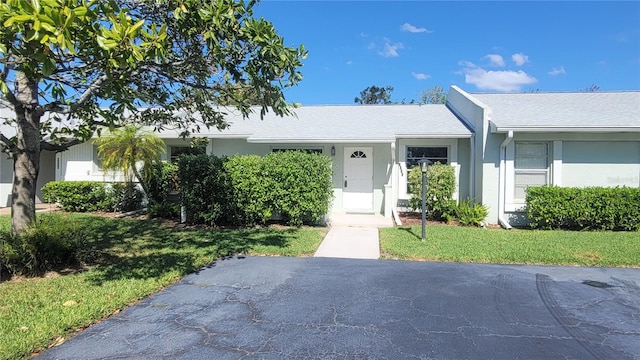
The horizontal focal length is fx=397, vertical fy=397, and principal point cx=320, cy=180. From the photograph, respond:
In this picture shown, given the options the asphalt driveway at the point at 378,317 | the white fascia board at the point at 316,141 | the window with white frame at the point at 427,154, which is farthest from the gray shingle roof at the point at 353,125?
the asphalt driveway at the point at 378,317

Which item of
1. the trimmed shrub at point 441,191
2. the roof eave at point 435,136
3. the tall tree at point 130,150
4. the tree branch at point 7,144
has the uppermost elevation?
the roof eave at point 435,136

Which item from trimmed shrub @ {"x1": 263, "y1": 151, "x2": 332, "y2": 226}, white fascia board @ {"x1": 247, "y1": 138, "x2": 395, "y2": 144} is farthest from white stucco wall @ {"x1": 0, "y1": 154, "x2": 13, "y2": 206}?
trimmed shrub @ {"x1": 263, "y1": 151, "x2": 332, "y2": 226}

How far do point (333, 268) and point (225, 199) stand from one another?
5.15 metres

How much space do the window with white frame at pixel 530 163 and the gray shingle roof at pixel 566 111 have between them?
78 centimetres

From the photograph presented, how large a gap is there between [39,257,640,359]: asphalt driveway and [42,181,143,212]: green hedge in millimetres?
Result: 8834

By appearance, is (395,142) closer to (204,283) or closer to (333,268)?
(333,268)

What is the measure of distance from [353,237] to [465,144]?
5842mm

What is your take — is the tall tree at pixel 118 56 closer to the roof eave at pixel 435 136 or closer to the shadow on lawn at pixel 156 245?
the shadow on lawn at pixel 156 245

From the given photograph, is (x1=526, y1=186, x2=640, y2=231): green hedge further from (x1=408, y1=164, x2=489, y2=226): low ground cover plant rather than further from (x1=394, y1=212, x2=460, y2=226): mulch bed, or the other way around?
(x1=394, y1=212, x2=460, y2=226): mulch bed

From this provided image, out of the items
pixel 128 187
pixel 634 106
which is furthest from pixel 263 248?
pixel 634 106

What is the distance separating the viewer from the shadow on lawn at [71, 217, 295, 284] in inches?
257

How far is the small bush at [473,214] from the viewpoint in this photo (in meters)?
11.5

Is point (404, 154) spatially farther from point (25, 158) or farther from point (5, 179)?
point (5, 179)

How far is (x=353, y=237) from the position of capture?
9711mm
